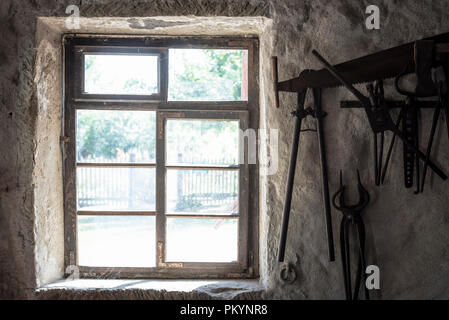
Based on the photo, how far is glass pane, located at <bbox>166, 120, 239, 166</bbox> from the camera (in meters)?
1.69

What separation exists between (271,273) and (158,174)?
0.73 m

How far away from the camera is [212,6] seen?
1.46m

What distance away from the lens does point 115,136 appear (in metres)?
1.71

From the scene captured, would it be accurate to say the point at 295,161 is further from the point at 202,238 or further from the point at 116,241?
the point at 116,241

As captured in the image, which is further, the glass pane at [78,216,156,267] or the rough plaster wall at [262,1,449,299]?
the glass pane at [78,216,156,267]

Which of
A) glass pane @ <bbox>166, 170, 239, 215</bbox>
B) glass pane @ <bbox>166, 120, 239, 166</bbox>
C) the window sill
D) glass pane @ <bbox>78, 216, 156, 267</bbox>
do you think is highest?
glass pane @ <bbox>166, 120, 239, 166</bbox>

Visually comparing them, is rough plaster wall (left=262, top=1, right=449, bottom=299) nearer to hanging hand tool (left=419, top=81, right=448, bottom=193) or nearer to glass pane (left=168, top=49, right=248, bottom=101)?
hanging hand tool (left=419, top=81, right=448, bottom=193)

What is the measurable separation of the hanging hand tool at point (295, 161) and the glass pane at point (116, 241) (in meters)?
0.70

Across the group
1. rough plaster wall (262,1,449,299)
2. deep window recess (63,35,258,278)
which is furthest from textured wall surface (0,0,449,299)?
deep window recess (63,35,258,278)

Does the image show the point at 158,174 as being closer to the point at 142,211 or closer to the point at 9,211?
the point at 142,211

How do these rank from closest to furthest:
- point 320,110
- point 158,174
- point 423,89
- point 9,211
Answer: point 423,89
point 320,110
point 9,211
point 158,174

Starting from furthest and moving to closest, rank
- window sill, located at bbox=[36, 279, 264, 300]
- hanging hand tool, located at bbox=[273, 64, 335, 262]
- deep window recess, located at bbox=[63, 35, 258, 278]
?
deep window recess, located at bbox=[63, 35, 258, 278]
window sill, located at bbox=[36, 279, 264, 300]
hanging hand tool, located at bbox=[273, 64, 335, 262]

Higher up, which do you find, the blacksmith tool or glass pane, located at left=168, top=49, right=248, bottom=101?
glass pane, located at left=168, top=49, right=248, bottom=101
